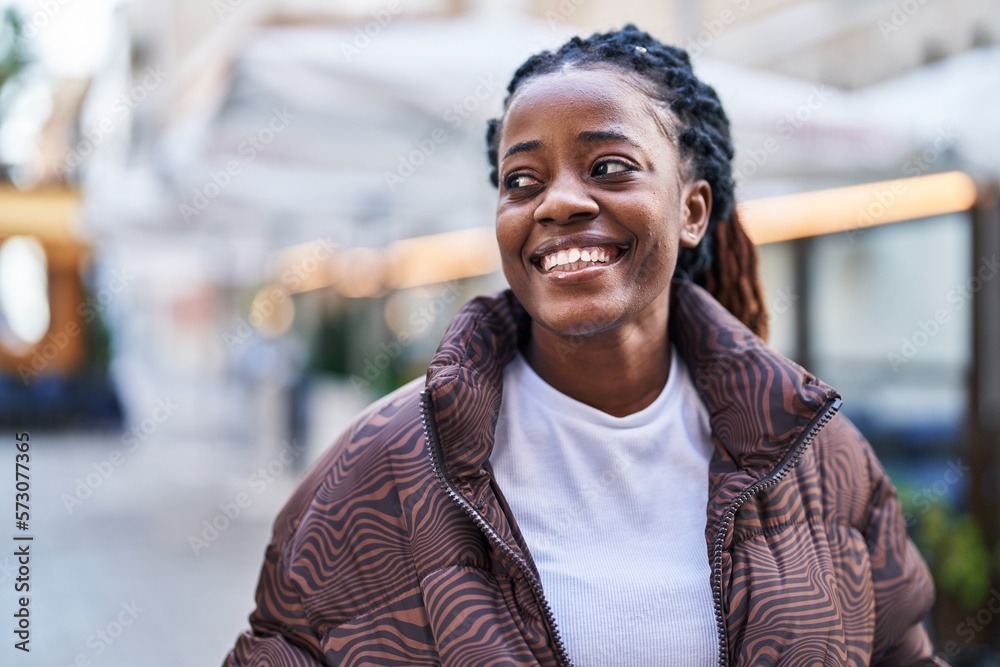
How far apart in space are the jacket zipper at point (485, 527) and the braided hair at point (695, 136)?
543 millimetres

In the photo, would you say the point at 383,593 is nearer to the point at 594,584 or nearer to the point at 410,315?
the point at 594,584

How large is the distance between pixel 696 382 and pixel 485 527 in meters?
0.61

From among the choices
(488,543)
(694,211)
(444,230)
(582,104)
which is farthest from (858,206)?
(444,230)

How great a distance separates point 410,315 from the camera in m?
11.4

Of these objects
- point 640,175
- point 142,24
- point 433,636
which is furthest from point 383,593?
point 142,24

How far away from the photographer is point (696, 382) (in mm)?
1815

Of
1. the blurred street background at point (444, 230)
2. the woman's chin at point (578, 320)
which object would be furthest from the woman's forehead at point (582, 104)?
the blurred street background at point (444, 230)

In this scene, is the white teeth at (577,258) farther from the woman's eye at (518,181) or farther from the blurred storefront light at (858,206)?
the blurred storefront light at (858,206)

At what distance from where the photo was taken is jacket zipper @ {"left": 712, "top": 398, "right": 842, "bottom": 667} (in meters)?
1.47

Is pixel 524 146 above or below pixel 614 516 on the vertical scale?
above

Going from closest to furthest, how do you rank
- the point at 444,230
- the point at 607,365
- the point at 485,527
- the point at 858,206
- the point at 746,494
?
1. the point at 485,527
2. the point at 746,494
3. the point at 607,365
4. the point at 858,206
5. the point at 444,230

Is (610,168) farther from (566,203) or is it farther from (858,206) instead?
(858,206)

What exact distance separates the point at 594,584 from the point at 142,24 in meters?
27.8

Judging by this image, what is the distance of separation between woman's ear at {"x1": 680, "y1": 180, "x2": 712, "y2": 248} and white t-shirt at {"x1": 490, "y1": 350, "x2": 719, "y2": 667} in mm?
310
